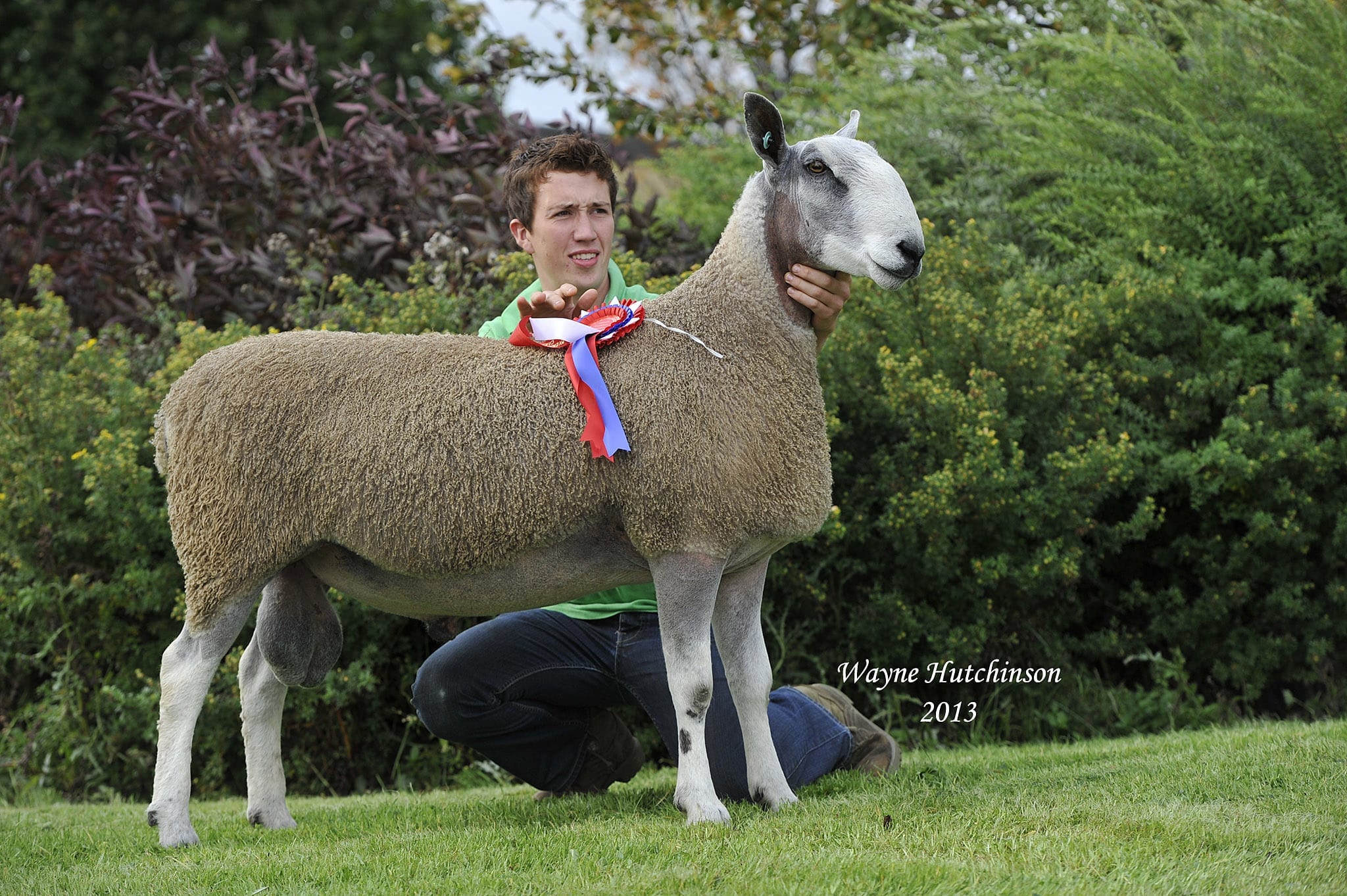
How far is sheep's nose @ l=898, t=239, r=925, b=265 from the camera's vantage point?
10.8 feet

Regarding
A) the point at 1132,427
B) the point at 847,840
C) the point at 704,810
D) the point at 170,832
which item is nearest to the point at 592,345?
the point at 704,810

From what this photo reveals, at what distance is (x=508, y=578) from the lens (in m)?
3.55

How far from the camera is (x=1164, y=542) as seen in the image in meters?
6.22

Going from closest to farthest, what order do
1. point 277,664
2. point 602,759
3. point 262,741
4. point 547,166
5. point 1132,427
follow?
point 277,664
point 262,741
point 547,166
point 602,759
point 1132,427

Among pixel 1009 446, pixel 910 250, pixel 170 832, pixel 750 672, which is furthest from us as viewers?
pixel 1009 446

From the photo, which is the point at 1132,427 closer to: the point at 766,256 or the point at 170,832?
the point at 766,256

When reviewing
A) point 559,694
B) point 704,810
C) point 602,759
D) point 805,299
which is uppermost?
point 805,299

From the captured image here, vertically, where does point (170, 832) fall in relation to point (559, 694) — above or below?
below

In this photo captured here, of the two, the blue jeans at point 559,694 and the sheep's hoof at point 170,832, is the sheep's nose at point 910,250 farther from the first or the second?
the sheep's hoof at point 170,832

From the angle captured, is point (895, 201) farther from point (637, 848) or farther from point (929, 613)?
point (929, 613)

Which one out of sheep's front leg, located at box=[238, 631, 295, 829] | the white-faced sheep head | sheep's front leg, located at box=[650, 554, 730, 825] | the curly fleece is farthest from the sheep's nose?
sheep's front leg, located at box=[238, 631, 295, 829]

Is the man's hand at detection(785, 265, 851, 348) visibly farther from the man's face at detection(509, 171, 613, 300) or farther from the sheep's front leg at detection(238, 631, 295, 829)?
the sheep's front leg at detection(238, 631, 295, 829)

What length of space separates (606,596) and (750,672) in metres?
0.80

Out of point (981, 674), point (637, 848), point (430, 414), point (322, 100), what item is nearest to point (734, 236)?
point (430, 414)
